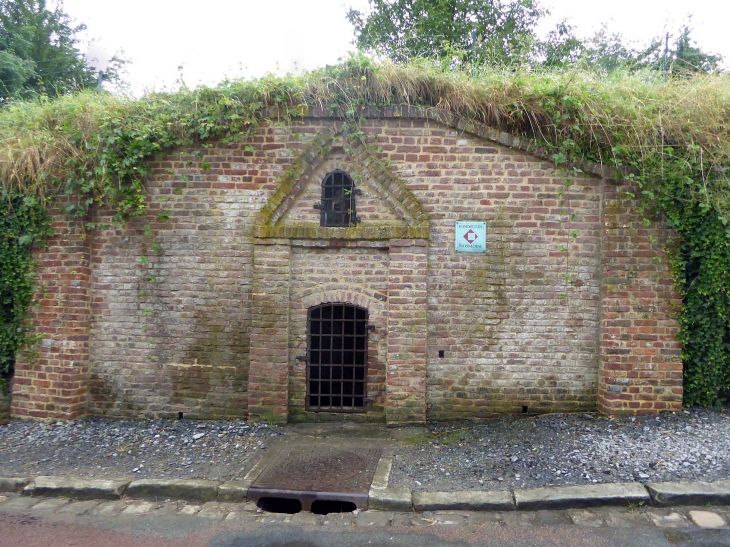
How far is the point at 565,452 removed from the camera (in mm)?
5289

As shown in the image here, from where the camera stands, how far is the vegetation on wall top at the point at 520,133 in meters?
6.07

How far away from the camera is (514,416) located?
6324 millimetres

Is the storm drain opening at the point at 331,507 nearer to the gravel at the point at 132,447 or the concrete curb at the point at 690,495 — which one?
the gravel at the point at 132,447

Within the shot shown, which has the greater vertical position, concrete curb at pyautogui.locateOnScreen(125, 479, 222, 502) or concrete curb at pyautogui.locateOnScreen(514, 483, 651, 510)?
concrete curb at pyautogui.locateOnScreen(514, 483, 651, 510)

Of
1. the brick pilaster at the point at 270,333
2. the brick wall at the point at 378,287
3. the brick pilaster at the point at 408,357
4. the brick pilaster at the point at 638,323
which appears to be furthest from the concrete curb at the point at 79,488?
the brick pilaster at the point at 638,323

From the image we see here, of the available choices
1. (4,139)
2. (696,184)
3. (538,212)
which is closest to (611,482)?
(538,212)

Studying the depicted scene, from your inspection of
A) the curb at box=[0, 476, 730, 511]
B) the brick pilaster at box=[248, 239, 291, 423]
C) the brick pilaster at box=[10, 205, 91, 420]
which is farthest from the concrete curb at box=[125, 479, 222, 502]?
the brick pilaster at box=[10, 205, 91, 420]

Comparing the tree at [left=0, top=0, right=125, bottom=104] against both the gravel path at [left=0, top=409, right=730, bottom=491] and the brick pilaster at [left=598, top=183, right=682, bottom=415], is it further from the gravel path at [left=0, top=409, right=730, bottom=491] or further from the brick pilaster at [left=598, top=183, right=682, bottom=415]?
the brick pilaster at [left=598, top=183, right=682, bottom=415]

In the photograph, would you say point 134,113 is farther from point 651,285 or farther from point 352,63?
point 651,285

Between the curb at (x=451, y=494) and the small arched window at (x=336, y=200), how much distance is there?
3304 millimetres

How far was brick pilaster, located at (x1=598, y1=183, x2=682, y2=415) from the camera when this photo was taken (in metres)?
6.09

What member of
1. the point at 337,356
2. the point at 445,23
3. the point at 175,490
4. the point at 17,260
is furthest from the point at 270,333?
the point at 445,23

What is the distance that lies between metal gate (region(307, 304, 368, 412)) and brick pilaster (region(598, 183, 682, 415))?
3164 millimetres

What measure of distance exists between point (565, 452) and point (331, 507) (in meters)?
2.62
